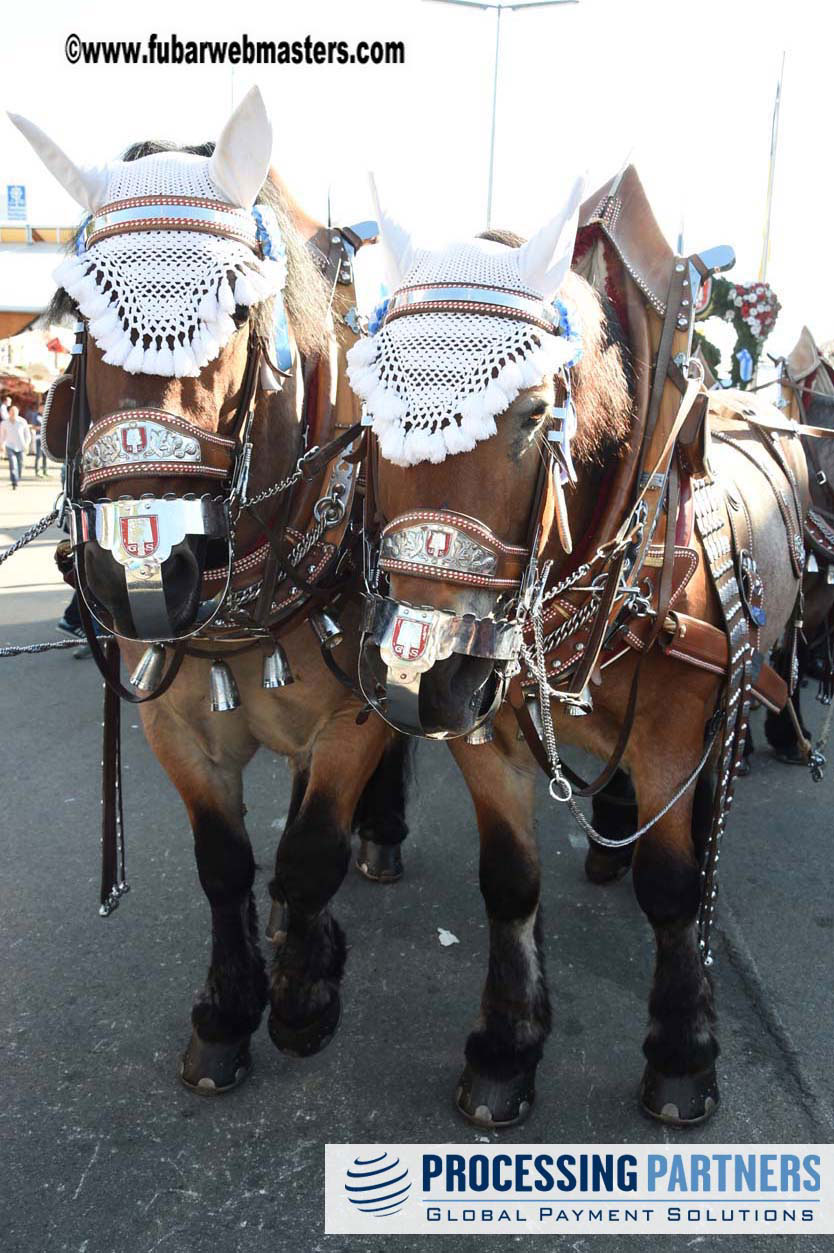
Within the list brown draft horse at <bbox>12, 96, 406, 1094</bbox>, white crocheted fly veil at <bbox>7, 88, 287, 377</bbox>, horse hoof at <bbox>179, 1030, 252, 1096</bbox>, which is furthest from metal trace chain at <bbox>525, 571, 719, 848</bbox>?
horse hoof at <bbox>179, 1030, 252, 1096</bbox>

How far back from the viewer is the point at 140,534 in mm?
1711

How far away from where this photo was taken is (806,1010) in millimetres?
2793

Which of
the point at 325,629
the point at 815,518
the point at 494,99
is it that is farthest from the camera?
the point at 494,99

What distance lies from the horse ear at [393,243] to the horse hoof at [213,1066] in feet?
6.43

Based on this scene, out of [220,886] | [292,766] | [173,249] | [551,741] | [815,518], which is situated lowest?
[220,886]

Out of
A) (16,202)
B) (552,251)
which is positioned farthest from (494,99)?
(16,202)

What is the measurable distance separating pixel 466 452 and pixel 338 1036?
1844 millimetres

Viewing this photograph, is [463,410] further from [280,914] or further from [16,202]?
[16,202]

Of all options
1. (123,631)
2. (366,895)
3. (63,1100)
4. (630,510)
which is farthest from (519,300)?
(366,895)

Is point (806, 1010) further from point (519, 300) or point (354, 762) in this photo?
point (519, 300)

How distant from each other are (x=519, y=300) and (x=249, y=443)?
63 cm

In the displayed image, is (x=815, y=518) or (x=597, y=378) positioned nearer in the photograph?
(x=597, y=378)

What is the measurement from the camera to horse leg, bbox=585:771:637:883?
3.51m

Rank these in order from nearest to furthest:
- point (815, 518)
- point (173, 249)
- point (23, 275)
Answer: point (173, 249) < point (815, 518) < point (23, 275)
